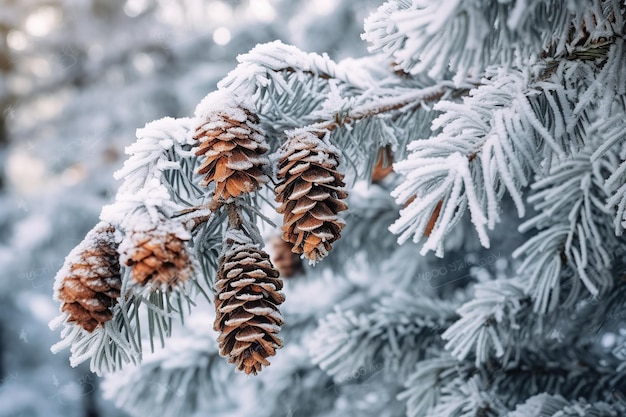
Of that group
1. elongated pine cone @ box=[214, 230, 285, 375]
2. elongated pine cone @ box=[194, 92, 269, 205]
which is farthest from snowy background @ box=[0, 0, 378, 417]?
elongated pine cone @ box=[214, 230, 285, 375]

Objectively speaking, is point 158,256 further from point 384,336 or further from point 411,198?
point 384,336

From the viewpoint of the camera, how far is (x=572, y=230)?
978 mm

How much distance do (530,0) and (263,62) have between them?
0.39 m

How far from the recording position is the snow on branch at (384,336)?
124cm

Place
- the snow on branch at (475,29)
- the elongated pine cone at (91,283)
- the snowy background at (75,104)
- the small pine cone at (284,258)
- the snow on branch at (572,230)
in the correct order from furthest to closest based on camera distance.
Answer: the snowy background at (75,104)
the small pine cone at (284,258)
the snow on branch at (572,230)
the elongated pine cone at (91,283)
the snow on branch at (475,29)

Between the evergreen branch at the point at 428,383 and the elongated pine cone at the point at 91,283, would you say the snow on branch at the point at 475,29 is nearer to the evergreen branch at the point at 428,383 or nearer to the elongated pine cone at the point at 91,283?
the elongated pine cone at the point at 91,283

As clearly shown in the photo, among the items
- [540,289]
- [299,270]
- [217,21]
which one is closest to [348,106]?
[540,289]

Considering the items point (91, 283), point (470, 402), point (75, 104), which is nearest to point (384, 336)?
point (470, 402)

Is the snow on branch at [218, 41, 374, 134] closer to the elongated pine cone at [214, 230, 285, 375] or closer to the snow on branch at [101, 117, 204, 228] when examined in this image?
the snow on branch at [101, 117, 204, 228]

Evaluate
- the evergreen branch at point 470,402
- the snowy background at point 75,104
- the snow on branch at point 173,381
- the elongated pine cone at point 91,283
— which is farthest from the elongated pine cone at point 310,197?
the snowy background at point 75,104

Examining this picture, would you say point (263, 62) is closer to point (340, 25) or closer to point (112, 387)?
point (112, 387)

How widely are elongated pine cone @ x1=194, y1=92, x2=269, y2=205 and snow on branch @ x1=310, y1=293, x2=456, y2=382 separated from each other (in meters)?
0.61

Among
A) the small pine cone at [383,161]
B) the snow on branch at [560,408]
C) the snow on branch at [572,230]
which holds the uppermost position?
the small pine cone at [383,161]

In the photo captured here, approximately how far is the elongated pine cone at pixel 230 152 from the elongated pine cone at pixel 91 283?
155 mm
